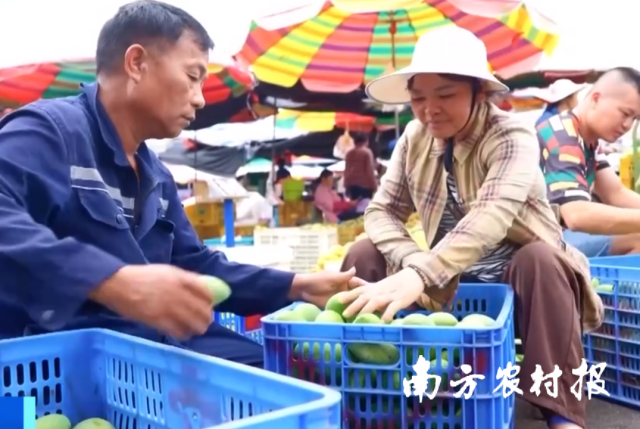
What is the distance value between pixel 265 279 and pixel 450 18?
4119mm

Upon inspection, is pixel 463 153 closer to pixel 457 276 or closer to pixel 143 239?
pixel 457 276

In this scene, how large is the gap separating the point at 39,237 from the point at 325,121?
34.6 feet

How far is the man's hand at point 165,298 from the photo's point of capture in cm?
99

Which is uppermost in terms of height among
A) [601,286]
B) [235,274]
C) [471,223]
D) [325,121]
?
[325,121]

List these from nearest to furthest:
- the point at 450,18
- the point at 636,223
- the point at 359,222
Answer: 1. the point at 636,223
2. the point at 450,18
3. the point at 359,222

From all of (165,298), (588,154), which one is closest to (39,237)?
(165,298)

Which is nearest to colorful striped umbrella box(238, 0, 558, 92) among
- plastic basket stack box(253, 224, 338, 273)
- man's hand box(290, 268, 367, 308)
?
plastic basket stack box(253, 224, 338, 273)

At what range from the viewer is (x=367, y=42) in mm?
5613

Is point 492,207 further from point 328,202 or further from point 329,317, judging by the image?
A: point 328,202

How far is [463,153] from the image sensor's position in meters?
1.93

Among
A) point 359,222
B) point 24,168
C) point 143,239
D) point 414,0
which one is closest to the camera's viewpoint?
point 24,168

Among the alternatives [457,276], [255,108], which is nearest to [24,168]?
[457,276]

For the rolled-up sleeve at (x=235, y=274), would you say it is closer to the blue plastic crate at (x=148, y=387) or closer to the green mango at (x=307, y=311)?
the green mango at (x=307, y=311)

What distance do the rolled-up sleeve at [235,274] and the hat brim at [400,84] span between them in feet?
2.24
